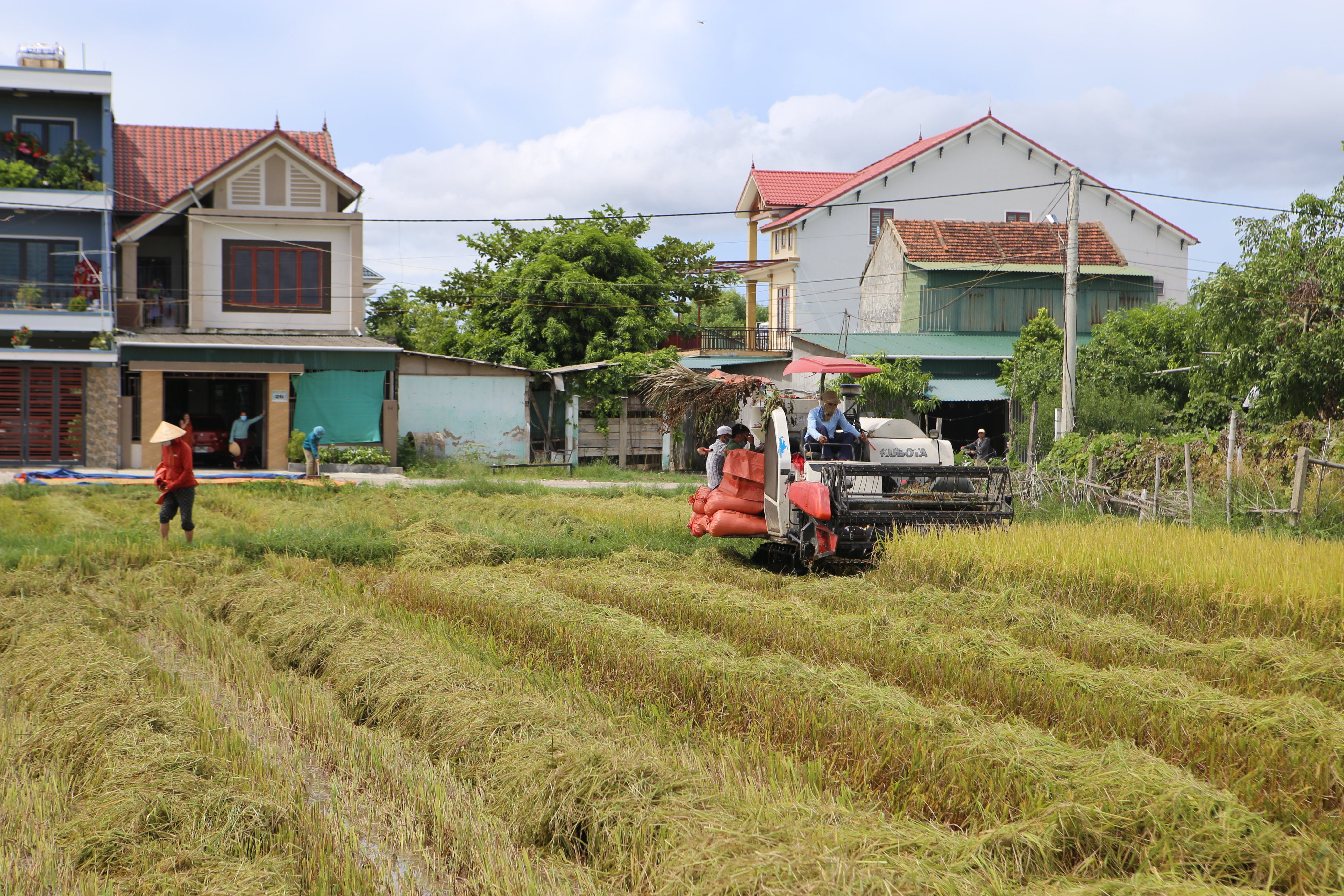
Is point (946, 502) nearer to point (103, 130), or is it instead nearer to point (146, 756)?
point (146, 756)

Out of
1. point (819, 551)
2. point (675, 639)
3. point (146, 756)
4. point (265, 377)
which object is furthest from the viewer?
point (265, 377)

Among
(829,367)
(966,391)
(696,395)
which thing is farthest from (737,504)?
(966,391)

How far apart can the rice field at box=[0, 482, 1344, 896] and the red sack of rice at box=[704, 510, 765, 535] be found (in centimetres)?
134

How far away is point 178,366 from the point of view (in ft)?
84.2

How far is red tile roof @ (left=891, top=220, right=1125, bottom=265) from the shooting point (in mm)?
33406

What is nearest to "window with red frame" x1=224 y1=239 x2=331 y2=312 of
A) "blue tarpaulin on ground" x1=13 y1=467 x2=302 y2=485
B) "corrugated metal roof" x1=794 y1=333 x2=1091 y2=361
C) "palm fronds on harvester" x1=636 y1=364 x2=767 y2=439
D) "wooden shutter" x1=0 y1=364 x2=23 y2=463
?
"wooden shutter" x1=0 y1=364 x2=23 y2=463

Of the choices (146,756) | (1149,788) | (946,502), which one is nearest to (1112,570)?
(946,502)

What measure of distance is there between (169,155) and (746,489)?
25.0 m

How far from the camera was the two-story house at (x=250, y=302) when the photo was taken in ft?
86.2

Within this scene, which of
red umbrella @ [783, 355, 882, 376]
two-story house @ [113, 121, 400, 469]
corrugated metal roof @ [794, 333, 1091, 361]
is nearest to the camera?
red umbrella @ [783, 355, 882, 376]

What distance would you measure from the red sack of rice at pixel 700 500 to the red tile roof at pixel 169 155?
19.2 metres

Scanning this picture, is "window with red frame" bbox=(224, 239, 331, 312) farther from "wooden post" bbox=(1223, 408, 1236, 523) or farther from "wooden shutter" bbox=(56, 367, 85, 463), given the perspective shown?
"wooden post" bbox=(1223, 408, 1236, 523)

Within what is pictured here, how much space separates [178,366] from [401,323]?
864 inches

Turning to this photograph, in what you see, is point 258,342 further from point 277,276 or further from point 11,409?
point 11,409
